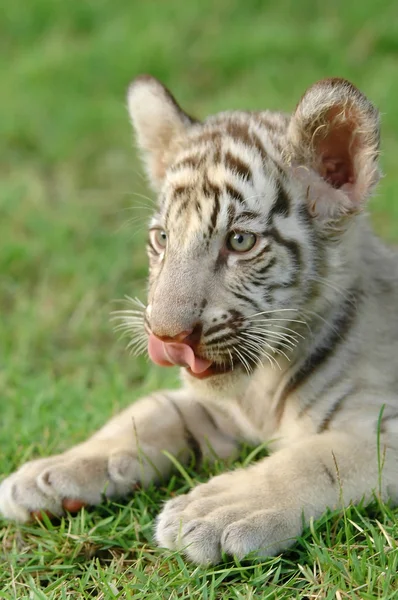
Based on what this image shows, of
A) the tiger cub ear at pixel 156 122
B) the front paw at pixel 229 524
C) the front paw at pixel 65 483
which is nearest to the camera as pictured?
the front paw at pixel 229 524

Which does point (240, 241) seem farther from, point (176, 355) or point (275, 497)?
point (275, 497)

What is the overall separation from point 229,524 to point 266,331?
0.56 meters

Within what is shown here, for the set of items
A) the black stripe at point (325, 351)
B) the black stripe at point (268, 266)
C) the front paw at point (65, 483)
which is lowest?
the front paw at point (65, 483)

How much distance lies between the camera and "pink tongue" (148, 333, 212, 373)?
244 cm

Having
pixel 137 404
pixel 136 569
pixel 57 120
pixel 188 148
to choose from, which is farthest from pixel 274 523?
pixel 57 120

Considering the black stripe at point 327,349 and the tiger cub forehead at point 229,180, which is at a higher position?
the tiger cub forehead at point 229,180

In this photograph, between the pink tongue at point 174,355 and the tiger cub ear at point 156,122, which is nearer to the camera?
the pink tongue at point 174,355

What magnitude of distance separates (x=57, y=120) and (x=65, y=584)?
14.8ft

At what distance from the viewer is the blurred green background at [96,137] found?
12.8 ft

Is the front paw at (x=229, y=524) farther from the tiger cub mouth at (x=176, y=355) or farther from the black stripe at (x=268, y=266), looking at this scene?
the black stripe at (x=268, y=266)

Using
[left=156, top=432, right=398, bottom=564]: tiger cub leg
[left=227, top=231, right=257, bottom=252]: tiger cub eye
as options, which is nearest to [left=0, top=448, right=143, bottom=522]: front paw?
[left=156, top=432, right=398, bottom=564]: tiger cub leg

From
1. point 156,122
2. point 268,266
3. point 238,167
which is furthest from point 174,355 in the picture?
point 156,122

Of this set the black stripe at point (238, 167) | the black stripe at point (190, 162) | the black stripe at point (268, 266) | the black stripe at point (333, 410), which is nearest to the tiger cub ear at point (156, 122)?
the black stripe at point (190, 162)

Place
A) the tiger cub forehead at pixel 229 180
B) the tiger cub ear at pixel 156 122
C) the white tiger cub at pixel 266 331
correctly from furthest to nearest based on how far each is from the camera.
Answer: the tiger cub ear at pixel 156 122 < the tiger cub forehead at pixel 229 180 < the white tiger cub at pixel 266 331
